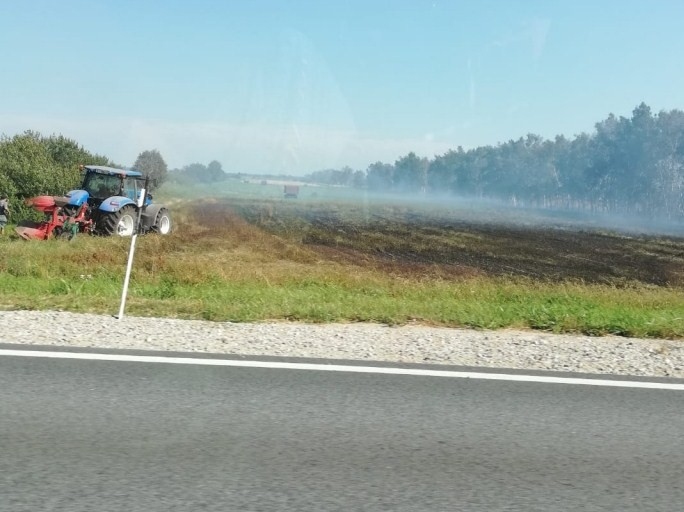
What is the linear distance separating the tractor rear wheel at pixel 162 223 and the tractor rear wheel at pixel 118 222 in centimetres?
234

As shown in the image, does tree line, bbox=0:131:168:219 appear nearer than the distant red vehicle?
Yes

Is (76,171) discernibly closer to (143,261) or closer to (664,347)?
(143,261)

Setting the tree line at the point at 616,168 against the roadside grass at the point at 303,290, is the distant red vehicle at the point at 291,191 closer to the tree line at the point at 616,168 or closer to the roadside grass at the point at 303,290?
the tree line at the point at 616,168

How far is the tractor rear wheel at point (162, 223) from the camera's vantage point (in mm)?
27869

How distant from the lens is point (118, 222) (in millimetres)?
24312

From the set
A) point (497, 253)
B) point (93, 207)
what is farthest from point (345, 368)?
point (497, 253)

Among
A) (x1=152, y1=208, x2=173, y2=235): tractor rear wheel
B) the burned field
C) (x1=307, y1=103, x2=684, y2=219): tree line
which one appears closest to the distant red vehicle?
(x1=307, y1=103, x2=684, y2=219): tree line

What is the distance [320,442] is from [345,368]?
2153 mm

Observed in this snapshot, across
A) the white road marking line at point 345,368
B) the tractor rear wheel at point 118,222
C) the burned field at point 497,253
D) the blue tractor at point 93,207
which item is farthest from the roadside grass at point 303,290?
the white road marking line at point 345,368

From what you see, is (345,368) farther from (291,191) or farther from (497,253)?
(291,191)

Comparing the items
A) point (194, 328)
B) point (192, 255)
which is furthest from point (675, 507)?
point (192, 255)

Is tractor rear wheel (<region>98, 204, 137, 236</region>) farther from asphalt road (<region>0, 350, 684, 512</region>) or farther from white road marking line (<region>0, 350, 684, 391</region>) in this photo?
asphalt road (<region>0, 350, 684, 512</region>)

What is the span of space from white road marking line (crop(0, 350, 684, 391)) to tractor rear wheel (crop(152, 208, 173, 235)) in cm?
2090

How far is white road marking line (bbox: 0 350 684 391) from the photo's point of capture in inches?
267
